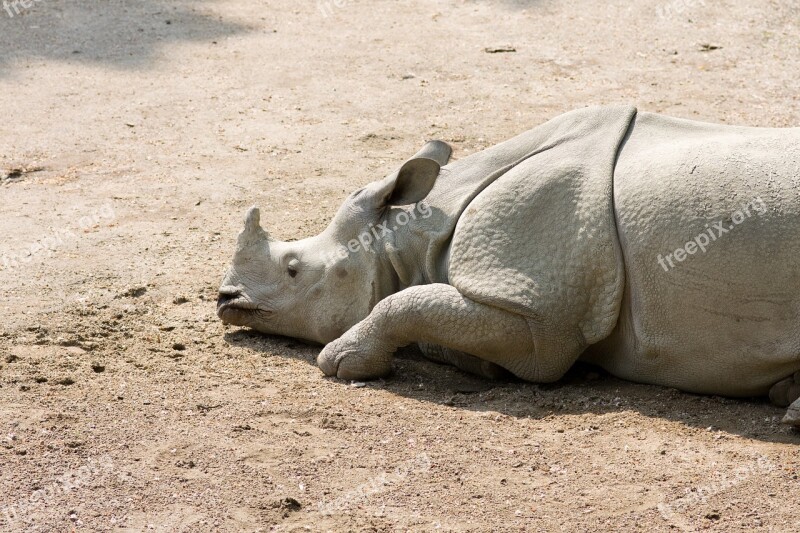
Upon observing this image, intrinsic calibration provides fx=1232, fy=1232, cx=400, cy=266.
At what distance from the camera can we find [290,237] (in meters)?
7.66

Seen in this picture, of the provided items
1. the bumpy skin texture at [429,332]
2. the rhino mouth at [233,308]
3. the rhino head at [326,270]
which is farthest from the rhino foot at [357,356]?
the rhino mouth at [233,308]

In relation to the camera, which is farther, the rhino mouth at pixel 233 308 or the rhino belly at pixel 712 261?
the rhino mouth at pixel 233 308

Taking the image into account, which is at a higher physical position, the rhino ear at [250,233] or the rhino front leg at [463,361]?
the rhino ear at [250,233]

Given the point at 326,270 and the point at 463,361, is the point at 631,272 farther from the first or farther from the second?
the point at 326,270

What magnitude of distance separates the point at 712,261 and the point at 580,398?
0.90m

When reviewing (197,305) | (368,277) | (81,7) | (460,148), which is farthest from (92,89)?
(368,277)

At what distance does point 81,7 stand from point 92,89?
7.26 feet

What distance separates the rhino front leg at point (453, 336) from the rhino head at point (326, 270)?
0.31 metres

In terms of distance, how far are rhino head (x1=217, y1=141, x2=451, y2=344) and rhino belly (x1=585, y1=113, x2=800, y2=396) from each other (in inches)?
44.4

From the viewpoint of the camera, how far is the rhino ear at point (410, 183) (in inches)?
233

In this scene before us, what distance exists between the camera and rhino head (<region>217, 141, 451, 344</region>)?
19.7 ft

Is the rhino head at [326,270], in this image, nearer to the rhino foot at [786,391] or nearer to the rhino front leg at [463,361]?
the rhino front leg at [463,361]

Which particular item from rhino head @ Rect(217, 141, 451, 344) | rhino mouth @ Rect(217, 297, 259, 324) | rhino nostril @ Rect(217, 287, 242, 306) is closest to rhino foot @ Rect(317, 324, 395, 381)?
rhino head @ Rect(217, 141, 451, 344)

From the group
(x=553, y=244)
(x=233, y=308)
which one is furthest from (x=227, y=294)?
(x=553, y=244)
